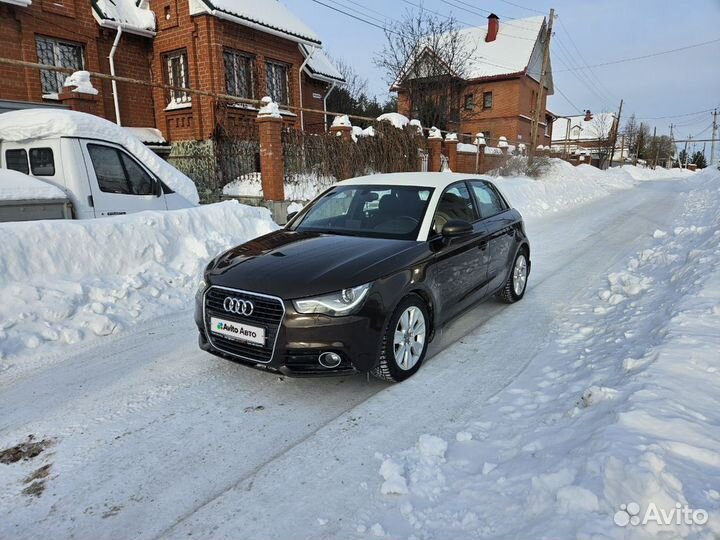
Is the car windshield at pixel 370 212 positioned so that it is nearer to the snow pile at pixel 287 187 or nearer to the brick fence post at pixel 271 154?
the brick fence post at pixel 271 154

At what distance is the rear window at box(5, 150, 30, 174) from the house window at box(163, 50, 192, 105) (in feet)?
33.8

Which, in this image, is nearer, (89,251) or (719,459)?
(719,459)

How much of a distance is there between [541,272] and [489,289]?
107 inches

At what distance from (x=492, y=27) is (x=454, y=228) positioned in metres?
45.8

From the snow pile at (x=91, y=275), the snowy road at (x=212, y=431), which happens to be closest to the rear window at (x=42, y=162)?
the snow pile at (x=91, y=275)

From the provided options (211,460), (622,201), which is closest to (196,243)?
(211,460)

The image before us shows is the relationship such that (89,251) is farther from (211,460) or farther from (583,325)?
(583,325)

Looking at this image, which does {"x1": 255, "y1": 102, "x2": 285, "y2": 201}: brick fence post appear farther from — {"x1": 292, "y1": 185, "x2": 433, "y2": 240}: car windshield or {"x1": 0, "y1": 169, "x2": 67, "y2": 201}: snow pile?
{"x1": 292, "y1": 185, "x2": 433, "y2": 240}: car windshield

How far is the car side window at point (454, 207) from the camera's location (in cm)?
464

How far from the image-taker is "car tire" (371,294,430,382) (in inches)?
148

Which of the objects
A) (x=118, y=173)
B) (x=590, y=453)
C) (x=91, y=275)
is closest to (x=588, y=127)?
(x=118, y=173)

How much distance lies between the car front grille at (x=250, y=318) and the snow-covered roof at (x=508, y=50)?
129 ft

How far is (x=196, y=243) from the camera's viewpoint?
7.32 metres

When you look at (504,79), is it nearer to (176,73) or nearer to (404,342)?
(176,73)
